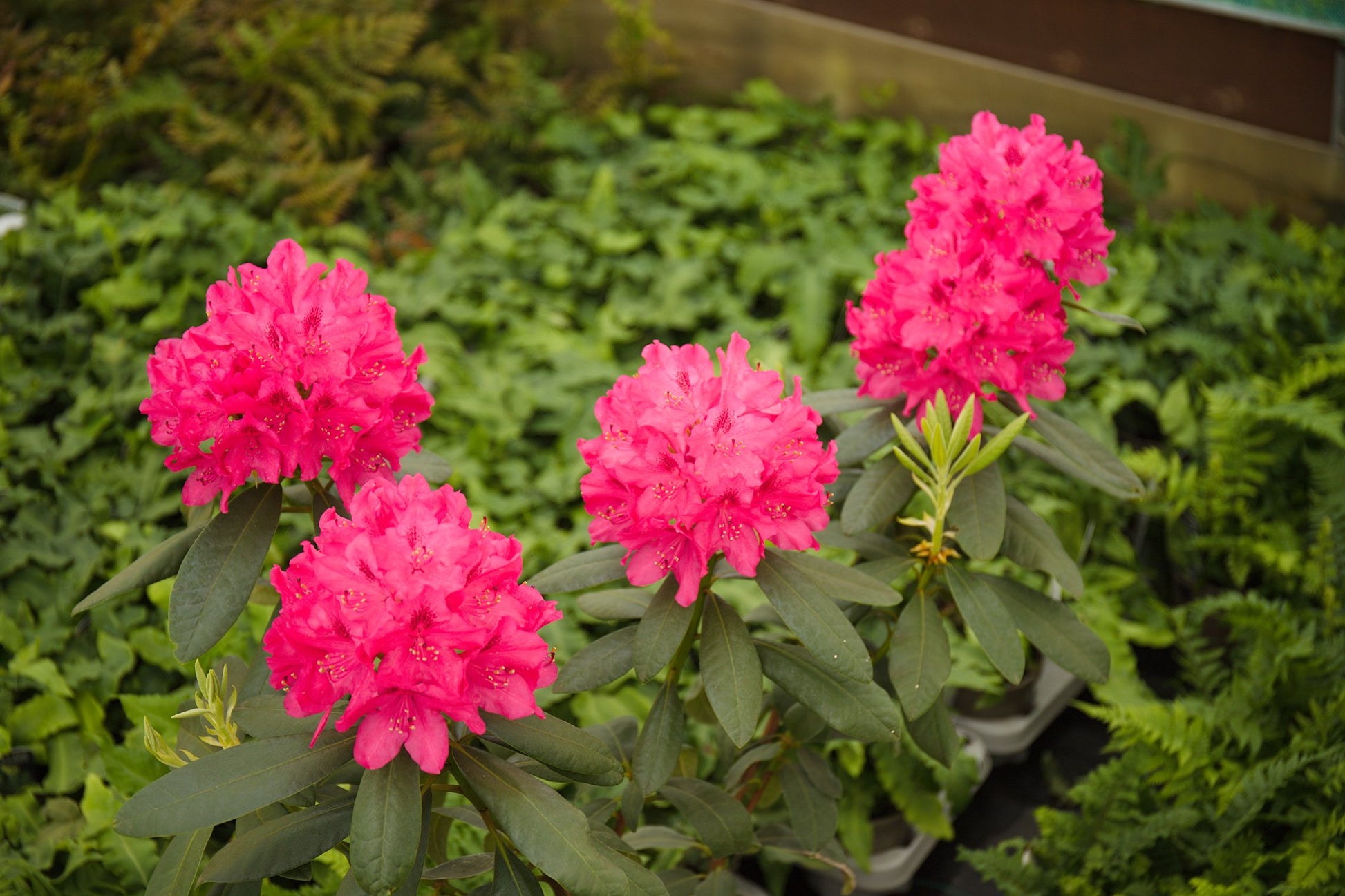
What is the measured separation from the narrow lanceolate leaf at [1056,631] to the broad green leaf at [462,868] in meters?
0.88

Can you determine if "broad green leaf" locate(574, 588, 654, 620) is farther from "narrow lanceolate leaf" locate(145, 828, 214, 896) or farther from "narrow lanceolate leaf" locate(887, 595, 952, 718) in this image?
"narrow lanceolate leaf" locate(145, 828, 214, 896)

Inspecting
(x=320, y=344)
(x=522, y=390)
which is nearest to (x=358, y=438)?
(x=320, y=344)

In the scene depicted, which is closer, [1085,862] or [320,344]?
[320,344]

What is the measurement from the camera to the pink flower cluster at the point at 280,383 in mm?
1330

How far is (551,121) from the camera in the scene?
4703 mm

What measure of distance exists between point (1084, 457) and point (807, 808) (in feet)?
2.51

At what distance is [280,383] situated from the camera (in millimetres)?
1330

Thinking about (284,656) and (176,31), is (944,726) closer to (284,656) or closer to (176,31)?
(284,656)

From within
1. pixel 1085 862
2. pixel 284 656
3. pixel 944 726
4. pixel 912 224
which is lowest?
pixel 1085 862

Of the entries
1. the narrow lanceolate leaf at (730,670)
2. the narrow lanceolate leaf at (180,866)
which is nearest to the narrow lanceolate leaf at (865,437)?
the narrow lanceolate leaf at (730,670)

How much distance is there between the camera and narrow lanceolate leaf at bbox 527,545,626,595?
4.99 feet

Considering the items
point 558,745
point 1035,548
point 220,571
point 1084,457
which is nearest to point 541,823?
point 558,745

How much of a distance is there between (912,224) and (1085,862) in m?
1.43

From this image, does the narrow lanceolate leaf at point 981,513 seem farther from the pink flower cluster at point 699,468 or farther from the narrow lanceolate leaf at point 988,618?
the pink flower cluster at point 699,468
